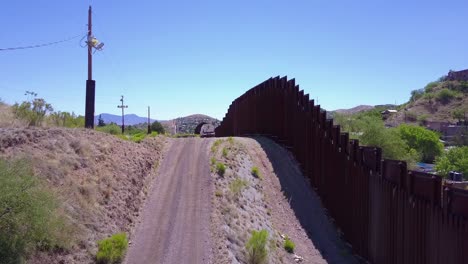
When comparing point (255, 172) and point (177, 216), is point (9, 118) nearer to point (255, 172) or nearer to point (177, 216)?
point (177, 216)

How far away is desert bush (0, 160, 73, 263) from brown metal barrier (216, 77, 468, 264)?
9.34 m

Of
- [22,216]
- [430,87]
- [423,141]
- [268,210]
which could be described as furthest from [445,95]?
[22,216]

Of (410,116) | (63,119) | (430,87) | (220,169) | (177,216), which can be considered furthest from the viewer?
(430,87)

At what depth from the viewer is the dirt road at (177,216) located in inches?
505

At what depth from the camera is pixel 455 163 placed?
61.8m

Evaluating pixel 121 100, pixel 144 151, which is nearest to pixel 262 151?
pixel 144 151

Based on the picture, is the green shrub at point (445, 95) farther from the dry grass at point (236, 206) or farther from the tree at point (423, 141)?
the dry grass at point (236, 206)

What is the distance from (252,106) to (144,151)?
47.8 ft

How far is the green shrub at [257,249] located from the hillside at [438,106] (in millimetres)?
119715

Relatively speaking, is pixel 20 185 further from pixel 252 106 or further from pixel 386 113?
pixel 386 113

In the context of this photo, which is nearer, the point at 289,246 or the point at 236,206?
the point at 289,246

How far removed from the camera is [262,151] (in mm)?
24422

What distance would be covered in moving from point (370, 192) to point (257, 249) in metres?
4.92

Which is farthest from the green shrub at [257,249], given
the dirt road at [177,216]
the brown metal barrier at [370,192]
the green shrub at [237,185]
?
the brown metal barrier at [370,192]
